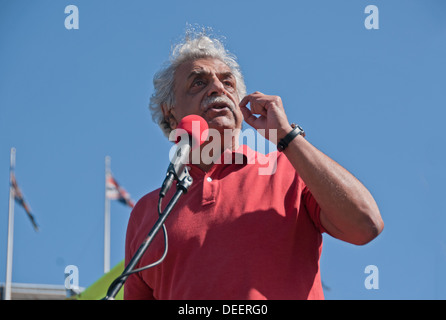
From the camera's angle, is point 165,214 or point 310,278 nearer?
point 165,214

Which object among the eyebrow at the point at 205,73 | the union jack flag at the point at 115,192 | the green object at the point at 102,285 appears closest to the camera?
the eyebrow at the point at 205,73

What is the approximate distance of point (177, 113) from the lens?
3750 millimetres

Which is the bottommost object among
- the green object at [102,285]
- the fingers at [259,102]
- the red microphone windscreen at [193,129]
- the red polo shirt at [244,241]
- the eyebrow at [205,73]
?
the green object at [102,285]

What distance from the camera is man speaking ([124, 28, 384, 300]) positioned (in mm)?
2572

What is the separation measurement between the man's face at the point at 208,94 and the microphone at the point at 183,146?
62 centimetres

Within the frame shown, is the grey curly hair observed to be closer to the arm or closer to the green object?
the arm

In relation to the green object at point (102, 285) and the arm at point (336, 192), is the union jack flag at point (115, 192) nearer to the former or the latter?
the green object at point (102, 285)

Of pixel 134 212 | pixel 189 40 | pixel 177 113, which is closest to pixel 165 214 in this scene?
pixel 134 212

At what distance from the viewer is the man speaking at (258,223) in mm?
2572

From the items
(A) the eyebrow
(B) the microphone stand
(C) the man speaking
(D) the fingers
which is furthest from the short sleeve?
(A) the eyebrow

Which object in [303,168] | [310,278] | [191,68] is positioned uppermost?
[191,68]

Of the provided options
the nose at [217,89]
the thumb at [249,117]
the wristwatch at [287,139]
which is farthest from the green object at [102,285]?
the wristwatch at [287,139]
